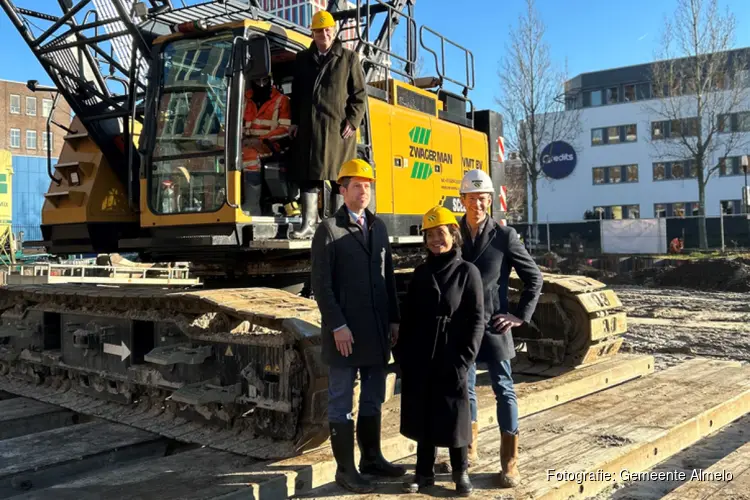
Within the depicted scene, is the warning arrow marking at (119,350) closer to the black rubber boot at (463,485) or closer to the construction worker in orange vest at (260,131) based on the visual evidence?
the construction worker in orange vest at (260,131)

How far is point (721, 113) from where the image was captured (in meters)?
33.6

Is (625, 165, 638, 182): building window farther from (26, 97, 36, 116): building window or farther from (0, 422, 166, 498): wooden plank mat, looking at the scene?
(26, 97, 36, 116): building window

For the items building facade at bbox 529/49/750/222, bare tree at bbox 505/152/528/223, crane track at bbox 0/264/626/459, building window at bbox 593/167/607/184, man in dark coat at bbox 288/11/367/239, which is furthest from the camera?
bare tree at bbox 505/152/528/223

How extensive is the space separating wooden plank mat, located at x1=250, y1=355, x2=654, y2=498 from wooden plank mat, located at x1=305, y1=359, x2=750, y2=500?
4.2 inches

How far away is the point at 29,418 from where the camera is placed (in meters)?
6.27

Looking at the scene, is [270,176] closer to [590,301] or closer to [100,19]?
[100,19]

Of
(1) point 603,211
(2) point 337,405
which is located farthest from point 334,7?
(1) point 603,211

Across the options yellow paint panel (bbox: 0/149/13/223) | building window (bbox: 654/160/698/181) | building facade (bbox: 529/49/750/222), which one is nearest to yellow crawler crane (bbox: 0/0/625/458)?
yellow paint panel (bbox: 0/149/13/223)

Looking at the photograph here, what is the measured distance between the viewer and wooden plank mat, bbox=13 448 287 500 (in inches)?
159

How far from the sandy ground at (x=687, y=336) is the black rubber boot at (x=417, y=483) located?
122 cm

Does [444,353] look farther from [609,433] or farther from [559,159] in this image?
[559,159]

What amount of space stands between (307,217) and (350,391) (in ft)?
5.83

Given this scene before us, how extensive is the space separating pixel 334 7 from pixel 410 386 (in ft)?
18.4

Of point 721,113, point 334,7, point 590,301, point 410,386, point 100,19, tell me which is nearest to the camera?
point 410,386
